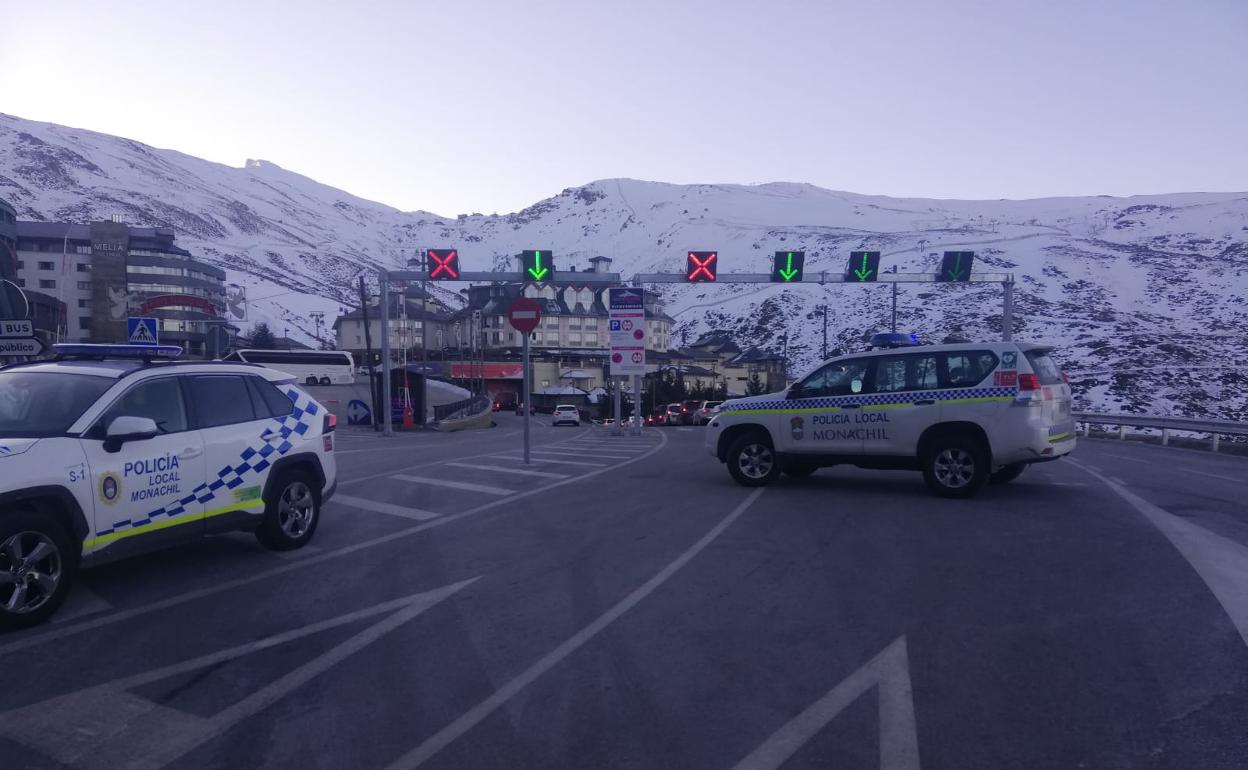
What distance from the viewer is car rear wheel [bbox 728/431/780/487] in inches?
467

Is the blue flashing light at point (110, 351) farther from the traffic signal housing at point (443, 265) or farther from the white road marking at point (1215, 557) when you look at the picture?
the traffic signal housing at point (443, 265)

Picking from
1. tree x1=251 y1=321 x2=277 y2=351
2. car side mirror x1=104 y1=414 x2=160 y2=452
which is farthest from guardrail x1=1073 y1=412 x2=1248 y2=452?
tree x1=251 y1=321 x2=277 y2=351

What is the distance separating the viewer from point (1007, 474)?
A: 11648 mm

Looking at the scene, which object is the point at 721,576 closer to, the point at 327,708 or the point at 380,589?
the point at 380,589

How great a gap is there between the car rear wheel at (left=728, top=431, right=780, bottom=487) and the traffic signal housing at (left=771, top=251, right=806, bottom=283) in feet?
53.4

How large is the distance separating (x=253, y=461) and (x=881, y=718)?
18.4 ft

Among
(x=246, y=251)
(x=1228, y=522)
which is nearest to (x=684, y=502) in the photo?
(x=1228, y=522)

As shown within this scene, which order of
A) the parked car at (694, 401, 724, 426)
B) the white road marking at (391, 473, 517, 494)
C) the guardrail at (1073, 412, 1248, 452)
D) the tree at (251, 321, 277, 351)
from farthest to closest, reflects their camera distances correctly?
the tree at (251, 321, 277, 351), the parked car at (694, 401, 724, 426), the guardrail at (1073, 412, 1248, 452), the white road marking at (391, 473, 517, 494)

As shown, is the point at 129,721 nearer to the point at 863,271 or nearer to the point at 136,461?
the point at 136,461

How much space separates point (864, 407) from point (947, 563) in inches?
160

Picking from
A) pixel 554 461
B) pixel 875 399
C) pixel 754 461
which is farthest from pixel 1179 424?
pixel 554 461

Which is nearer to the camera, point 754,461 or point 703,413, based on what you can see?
point 754,461

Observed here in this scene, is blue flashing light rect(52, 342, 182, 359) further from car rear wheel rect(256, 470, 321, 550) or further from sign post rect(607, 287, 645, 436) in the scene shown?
sign post rect(607, 287, 645, 436)

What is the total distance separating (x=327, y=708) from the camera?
418 cm
